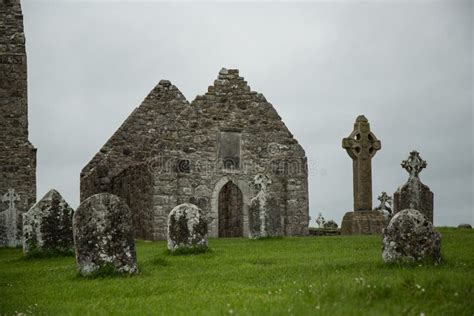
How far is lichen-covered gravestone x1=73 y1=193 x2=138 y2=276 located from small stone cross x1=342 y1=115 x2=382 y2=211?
1387 cm

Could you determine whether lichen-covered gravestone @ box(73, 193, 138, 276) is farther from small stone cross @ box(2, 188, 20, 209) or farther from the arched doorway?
the arched doorway

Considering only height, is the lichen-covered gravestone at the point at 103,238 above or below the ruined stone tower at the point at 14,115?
below

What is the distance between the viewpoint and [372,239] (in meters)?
20.7

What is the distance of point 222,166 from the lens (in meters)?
28.9

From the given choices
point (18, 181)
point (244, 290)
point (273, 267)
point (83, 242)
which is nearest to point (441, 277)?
point (244, 290)

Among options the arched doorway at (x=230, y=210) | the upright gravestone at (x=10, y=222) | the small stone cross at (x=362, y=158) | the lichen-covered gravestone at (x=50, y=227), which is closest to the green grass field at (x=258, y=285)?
the lichen-covered gravestone at (x=50, y=227)

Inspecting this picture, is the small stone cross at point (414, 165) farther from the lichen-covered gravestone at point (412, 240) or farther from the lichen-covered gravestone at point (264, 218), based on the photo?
the lichen-covered gravestone at point (412, 240)

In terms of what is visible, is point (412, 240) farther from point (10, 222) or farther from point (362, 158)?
point (10, 222)

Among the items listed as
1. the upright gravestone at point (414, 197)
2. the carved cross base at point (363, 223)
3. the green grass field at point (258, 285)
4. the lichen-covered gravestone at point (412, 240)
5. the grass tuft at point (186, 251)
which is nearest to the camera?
the green grass field at point (258, 285)

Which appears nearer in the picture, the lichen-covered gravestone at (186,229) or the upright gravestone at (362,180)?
the lichen-covered gravestone at (186,229)

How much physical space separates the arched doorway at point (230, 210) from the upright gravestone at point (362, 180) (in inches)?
207

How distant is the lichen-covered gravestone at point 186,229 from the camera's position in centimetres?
1780

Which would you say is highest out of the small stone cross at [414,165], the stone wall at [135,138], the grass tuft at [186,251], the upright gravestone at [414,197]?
the stone wall at [135,138]

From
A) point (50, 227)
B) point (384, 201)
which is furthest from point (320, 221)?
point (50, 227)
